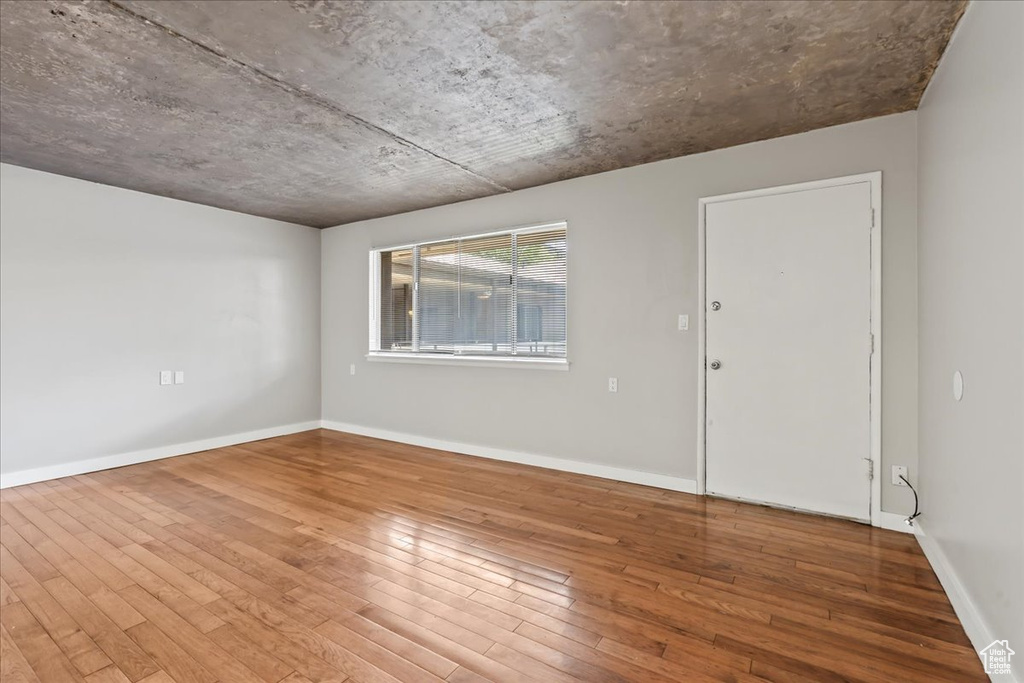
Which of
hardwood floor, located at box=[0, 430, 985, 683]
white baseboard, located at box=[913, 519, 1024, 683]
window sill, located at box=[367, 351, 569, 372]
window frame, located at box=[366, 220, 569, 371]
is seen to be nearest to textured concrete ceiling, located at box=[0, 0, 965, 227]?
window frame, located at box=[366, 220, 569, 371]

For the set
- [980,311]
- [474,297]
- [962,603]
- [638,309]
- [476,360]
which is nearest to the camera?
[980,311]

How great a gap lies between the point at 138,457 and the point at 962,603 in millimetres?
5831

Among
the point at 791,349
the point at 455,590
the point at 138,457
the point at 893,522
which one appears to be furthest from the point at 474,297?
the point at 893,522

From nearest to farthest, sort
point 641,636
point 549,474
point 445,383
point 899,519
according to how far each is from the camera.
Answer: point 641,636, point 899,519, point 549,474, point 445,383

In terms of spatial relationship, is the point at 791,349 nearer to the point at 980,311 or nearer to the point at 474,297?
the point at 980,311

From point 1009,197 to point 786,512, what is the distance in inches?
90.6

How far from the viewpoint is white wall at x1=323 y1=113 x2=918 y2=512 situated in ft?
9.56

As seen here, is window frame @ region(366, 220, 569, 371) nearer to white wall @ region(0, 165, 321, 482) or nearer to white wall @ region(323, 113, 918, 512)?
white wall @ region(323, 113, 918, 512)

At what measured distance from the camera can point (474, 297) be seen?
4.86 m

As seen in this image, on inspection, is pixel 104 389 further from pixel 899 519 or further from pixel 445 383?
pixel 899 519

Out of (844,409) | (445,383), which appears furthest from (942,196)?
(445,383)

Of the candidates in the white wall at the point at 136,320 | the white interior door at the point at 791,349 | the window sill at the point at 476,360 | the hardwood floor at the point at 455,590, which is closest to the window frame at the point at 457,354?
the window sill at the point at 476,360

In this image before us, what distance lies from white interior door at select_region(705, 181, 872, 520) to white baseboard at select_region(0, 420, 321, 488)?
4.64 m

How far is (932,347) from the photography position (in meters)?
2.49
